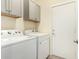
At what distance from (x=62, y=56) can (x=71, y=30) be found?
939 millimetres

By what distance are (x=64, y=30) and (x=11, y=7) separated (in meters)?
1.87

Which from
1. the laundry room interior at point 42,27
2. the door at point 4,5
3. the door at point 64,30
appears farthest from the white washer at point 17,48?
the door at point 64,30

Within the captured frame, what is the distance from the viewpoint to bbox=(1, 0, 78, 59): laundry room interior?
199 centimetres

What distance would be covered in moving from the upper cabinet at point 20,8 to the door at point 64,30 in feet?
2.52

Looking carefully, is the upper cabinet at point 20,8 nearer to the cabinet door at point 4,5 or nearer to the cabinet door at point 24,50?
the cabinet door at point 4,5

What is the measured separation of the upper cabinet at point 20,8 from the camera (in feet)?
6.19

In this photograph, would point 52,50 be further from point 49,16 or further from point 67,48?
point 49,16

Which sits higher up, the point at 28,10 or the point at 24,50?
the point at 28,10

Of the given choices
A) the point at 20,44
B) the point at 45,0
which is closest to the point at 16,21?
the point at 20,44

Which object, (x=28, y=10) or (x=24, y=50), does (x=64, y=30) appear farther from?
(x=24, y=50)

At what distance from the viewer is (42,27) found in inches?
144

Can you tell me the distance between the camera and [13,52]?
1449 mm

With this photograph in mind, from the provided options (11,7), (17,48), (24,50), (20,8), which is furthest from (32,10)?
(17,48)

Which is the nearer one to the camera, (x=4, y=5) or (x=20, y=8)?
(x=4, y=5)
